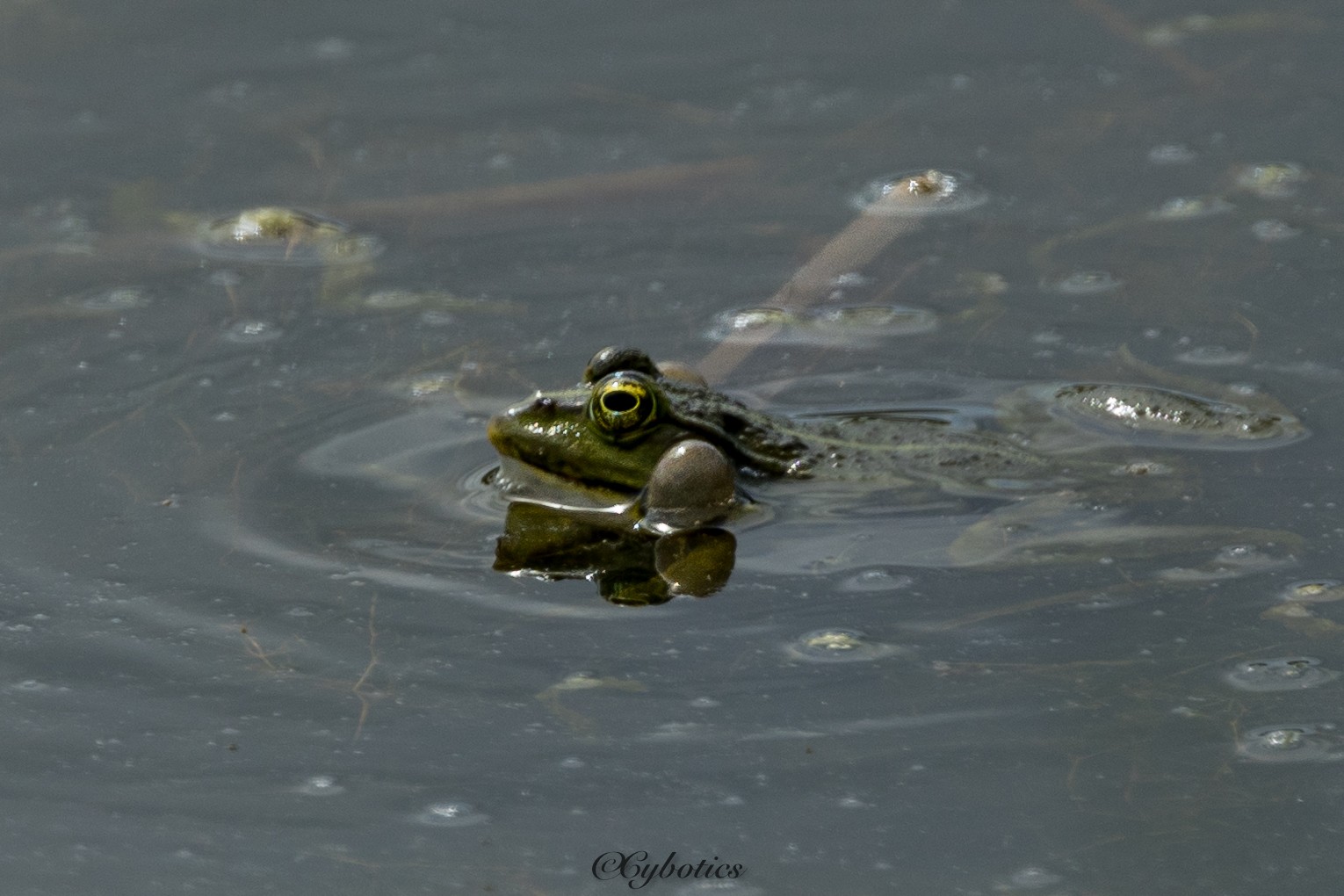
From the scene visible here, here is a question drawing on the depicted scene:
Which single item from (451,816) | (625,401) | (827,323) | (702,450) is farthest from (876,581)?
(827,323)

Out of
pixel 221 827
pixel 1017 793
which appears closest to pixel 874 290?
pixel 1017 793

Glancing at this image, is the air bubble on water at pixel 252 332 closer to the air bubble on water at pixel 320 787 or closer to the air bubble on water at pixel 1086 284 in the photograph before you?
the air bubble on water at pixel 320 787

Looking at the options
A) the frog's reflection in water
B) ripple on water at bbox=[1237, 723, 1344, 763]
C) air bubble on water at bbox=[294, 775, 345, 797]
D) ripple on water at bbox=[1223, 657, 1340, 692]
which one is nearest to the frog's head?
the frog's reflection in water

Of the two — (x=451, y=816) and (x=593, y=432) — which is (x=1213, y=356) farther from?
(x=451, y=816)

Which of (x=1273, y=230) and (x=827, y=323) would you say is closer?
(x=827, y=323)

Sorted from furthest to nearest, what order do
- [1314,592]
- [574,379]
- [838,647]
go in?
[574,379] → [1314,592] → [838,647]

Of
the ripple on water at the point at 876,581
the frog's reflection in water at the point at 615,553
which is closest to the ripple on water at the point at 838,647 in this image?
the ripple on water at the point at 876,581

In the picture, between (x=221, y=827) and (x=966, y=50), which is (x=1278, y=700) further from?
(x=966, y=50)
